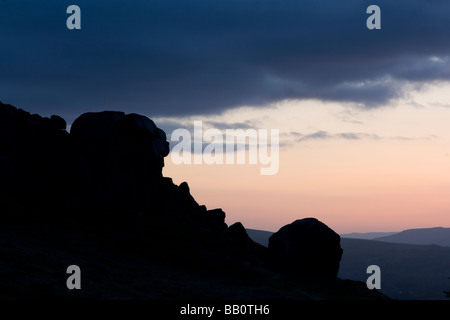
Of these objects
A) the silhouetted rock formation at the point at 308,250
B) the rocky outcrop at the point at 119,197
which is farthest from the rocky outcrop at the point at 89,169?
the silhouetted rock formation at the point at 308,250

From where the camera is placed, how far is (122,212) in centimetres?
7688

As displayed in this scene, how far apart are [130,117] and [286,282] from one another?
35.7m

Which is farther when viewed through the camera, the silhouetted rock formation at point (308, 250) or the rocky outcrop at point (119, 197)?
the silhouetted rock formation at point (308, 250)

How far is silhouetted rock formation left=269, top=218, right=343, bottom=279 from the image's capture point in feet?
231

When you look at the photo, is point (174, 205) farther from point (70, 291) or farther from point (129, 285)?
point (70, 291)

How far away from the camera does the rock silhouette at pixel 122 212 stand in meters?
62.5

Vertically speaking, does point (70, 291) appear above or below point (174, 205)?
below

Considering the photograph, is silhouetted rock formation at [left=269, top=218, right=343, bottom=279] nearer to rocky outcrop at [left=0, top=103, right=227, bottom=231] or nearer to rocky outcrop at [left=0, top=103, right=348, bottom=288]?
rocky outcrop at [left=0, top=103, right=348, bottom=288]

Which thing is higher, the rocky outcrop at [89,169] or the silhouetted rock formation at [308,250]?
the rocky outcrop at [89,169]

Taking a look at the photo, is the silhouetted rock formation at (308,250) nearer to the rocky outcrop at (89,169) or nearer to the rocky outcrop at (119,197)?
the rocky outcrop at (119,197)

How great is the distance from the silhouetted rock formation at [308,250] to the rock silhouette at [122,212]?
4.8 inches
